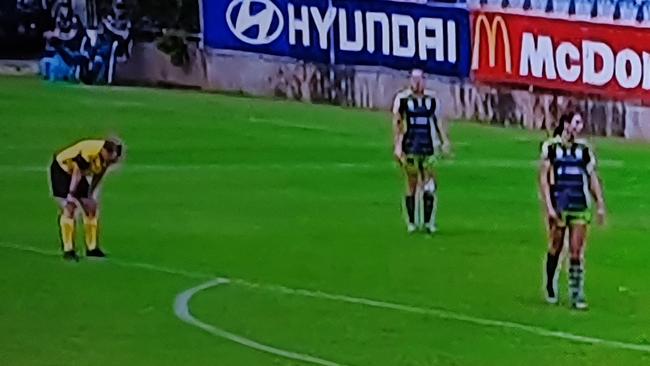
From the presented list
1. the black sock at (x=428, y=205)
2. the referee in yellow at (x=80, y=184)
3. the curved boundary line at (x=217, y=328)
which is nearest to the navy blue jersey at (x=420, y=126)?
the black sock at (x=428, y=205)

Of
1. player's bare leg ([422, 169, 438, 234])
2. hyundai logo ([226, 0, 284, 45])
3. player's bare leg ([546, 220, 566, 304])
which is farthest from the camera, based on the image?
hyundai logo ([226, 0, 284, 45])

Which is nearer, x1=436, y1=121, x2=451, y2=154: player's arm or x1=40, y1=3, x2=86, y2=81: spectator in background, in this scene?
x1=436, y1=121, x2=451, y2=154: player's arm

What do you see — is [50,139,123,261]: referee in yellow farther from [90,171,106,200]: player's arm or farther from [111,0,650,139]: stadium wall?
[111,0,650,139]: stadium wall

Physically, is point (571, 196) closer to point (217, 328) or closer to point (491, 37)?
point (491, 37)

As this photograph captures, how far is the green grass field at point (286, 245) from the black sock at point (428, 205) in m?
0.03

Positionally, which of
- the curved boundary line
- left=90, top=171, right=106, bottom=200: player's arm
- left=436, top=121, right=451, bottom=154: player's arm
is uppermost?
left=436, top=121, right=451, bottom=154: player's arm

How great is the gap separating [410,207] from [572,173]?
0.42 meters

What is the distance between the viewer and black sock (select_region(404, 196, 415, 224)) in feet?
14.3

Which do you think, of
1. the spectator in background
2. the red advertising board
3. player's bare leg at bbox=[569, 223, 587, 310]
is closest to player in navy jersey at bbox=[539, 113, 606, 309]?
player's bare leg at bbox=[569, 223, 587, 310]

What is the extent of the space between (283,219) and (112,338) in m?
0.49

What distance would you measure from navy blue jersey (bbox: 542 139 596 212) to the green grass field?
0.07 metres

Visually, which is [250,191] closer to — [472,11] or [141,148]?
[141,148]

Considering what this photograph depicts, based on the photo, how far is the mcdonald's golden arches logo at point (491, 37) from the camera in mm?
4402

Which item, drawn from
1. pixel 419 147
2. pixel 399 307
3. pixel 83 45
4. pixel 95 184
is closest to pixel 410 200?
pixel 419 147
